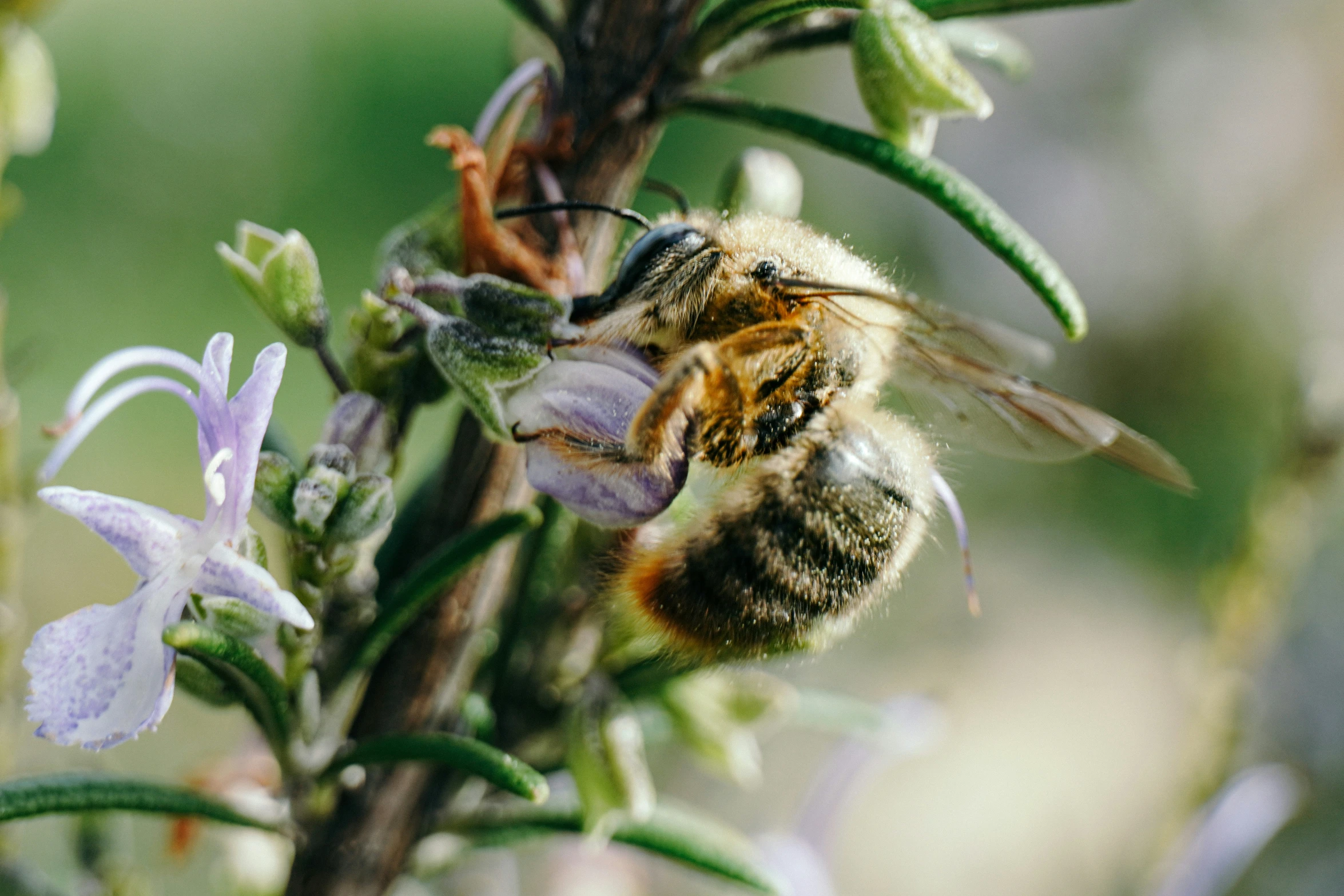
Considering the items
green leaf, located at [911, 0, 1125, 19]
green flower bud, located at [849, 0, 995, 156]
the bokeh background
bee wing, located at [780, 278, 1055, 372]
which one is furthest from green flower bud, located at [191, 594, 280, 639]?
the bokeh background

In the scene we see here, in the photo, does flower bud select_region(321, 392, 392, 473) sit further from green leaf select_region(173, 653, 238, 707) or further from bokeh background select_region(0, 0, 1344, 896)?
bokeh background select_region(0, 0, 1344, 896)

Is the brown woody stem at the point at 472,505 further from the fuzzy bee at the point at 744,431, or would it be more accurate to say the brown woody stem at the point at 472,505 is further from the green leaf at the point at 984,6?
the green leaf at the point at 984,6

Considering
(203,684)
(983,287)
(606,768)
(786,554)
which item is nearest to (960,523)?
(786,554)

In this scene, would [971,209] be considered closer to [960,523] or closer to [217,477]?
[960,523]

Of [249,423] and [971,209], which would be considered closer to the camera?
[249,423]

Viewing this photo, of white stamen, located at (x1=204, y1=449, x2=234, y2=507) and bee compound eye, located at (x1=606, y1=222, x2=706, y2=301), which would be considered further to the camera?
bee compound eye, located at (x1=606, y1=222, x2=706, y2=301)

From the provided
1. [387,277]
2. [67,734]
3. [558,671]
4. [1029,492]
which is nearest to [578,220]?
[387,277]
